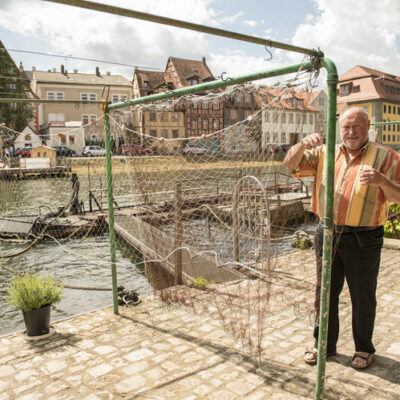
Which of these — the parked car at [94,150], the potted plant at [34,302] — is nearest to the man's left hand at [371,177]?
the potted plant at [34,302]

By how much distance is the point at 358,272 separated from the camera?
2.91 m

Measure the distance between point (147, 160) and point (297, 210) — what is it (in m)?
12.4

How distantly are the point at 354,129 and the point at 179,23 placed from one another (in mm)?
1384

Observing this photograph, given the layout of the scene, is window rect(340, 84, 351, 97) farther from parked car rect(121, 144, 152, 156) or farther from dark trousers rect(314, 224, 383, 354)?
dark trousers rect(314, 224, 383, 354)

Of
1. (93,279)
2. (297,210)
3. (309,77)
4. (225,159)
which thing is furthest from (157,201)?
(297,210)

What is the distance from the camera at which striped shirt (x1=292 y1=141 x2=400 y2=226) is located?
2.72m

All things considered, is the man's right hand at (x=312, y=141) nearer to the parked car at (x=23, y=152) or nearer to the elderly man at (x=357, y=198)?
the elderly man at (x=357, y=198)

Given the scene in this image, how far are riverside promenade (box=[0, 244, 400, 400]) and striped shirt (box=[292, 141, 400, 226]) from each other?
47.7 inches

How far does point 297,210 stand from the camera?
16.4 m

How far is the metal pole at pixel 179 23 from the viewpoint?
2.01m

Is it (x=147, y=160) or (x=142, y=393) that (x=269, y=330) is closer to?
(x=142, y=393)

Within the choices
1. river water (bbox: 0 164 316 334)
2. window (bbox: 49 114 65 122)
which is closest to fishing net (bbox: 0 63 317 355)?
river water (bbox: 0 164 316 334)

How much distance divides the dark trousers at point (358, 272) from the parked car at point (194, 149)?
2.04 meters

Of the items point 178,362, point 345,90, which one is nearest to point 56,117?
point 345,90
